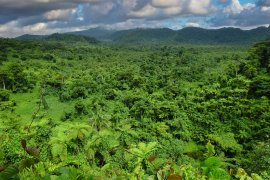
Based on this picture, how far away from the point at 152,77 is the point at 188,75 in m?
7.71

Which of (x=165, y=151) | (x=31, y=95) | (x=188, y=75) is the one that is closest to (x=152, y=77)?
(x=188, y=75)

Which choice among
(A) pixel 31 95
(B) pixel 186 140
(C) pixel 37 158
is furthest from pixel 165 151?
(A) pixel 31 95

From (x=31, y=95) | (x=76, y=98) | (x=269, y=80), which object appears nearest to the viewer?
(x=269, y=80)

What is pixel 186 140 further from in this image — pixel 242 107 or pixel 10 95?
pixel 10 95

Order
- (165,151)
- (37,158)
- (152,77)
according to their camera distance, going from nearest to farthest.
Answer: (37,158)
(165,151)
(152,77)

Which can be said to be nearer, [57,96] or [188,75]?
[57,96]

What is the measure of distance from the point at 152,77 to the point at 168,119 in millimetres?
23003

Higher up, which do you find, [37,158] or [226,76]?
[37,158]

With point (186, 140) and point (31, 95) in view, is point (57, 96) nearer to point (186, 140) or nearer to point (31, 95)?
point (31, 95)

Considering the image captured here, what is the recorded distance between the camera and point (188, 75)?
207ft

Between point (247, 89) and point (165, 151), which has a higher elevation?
point (247, 89)

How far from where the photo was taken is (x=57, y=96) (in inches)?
2154

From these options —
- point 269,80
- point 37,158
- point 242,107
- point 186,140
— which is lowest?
point 186,140

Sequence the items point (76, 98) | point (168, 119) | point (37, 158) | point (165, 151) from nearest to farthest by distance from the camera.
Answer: point (37, 158) → point (165, 151) → point (168, 119) → point (76, 98)
